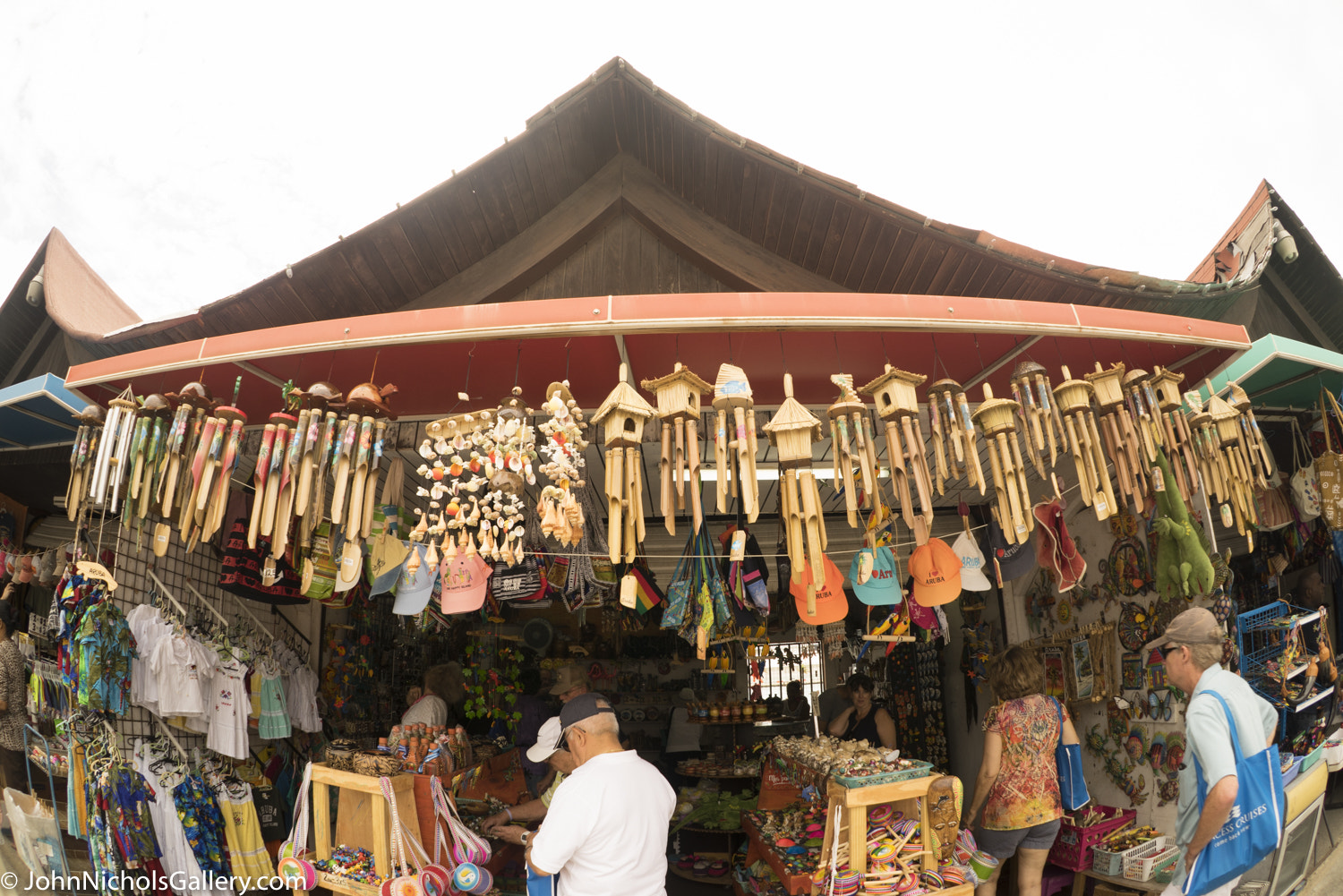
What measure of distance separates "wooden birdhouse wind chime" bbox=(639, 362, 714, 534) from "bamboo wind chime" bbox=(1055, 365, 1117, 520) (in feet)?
4.68

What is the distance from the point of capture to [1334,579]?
182 inches

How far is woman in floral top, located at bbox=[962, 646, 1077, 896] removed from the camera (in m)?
3.66

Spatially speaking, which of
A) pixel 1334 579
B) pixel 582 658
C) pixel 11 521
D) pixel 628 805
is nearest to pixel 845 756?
pixel 628 805

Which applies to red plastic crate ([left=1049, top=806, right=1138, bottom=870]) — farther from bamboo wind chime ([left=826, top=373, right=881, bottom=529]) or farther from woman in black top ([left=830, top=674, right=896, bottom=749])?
bamboo wind chime ([left=826, top=373, right=881, bottom=529])

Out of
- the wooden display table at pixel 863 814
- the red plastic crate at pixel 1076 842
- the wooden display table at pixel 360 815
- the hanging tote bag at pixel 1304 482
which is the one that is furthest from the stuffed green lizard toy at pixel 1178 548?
the wooden display table at pixel 360 815

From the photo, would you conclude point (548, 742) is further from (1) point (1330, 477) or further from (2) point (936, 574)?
(1) point (1330, 477)

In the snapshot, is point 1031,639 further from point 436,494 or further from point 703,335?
point 436,494

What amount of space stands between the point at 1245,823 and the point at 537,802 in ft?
11.5

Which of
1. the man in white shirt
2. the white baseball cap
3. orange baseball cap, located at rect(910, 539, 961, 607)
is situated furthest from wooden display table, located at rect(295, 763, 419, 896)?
orange baseball cap, located at rect(910, 539, 961, 607)

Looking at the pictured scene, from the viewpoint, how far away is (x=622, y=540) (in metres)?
4.39

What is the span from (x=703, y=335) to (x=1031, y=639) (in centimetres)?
446

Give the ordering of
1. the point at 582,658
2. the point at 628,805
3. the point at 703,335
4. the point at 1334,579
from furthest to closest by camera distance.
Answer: the point at 582,658 → the point at 1334,579 → the point at 703,335 → the point at 628,805

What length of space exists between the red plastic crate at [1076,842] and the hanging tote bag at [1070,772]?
0.54m

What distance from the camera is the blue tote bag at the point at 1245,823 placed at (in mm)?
2557
